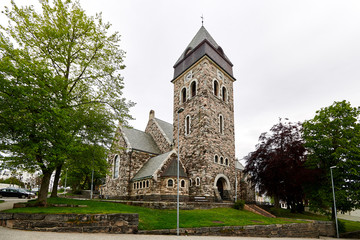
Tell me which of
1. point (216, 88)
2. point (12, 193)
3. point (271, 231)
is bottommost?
point (271, 231)

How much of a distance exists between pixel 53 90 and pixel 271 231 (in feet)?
62.9

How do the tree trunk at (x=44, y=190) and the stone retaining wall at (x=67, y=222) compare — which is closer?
the stone retaining wall at (x=67, y=222)

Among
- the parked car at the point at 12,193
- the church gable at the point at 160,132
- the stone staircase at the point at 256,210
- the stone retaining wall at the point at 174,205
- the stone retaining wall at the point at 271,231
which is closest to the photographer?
the stone retaining wall at the point at 271,231

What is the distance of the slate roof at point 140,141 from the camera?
29159 mm

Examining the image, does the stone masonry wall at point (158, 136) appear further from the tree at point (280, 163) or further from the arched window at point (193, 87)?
the tree at point (280, 163)

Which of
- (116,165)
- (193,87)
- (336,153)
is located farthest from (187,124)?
(336,153)

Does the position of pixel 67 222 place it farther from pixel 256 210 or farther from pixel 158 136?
pixel 158 136

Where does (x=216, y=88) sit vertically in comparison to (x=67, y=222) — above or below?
above

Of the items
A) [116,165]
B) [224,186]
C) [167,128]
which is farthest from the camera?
[167,128]

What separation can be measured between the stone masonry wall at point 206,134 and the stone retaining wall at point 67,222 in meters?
13.4

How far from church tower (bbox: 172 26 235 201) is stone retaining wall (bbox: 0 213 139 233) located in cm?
1218

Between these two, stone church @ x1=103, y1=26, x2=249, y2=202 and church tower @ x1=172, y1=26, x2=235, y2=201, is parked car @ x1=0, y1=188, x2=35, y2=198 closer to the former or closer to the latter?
stone church @ x1=103, y1=26, x2=249, y2=202

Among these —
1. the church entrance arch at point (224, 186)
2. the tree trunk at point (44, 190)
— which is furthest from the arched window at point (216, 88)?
the tree trunk at point (44, 190)

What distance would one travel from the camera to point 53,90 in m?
13.9
